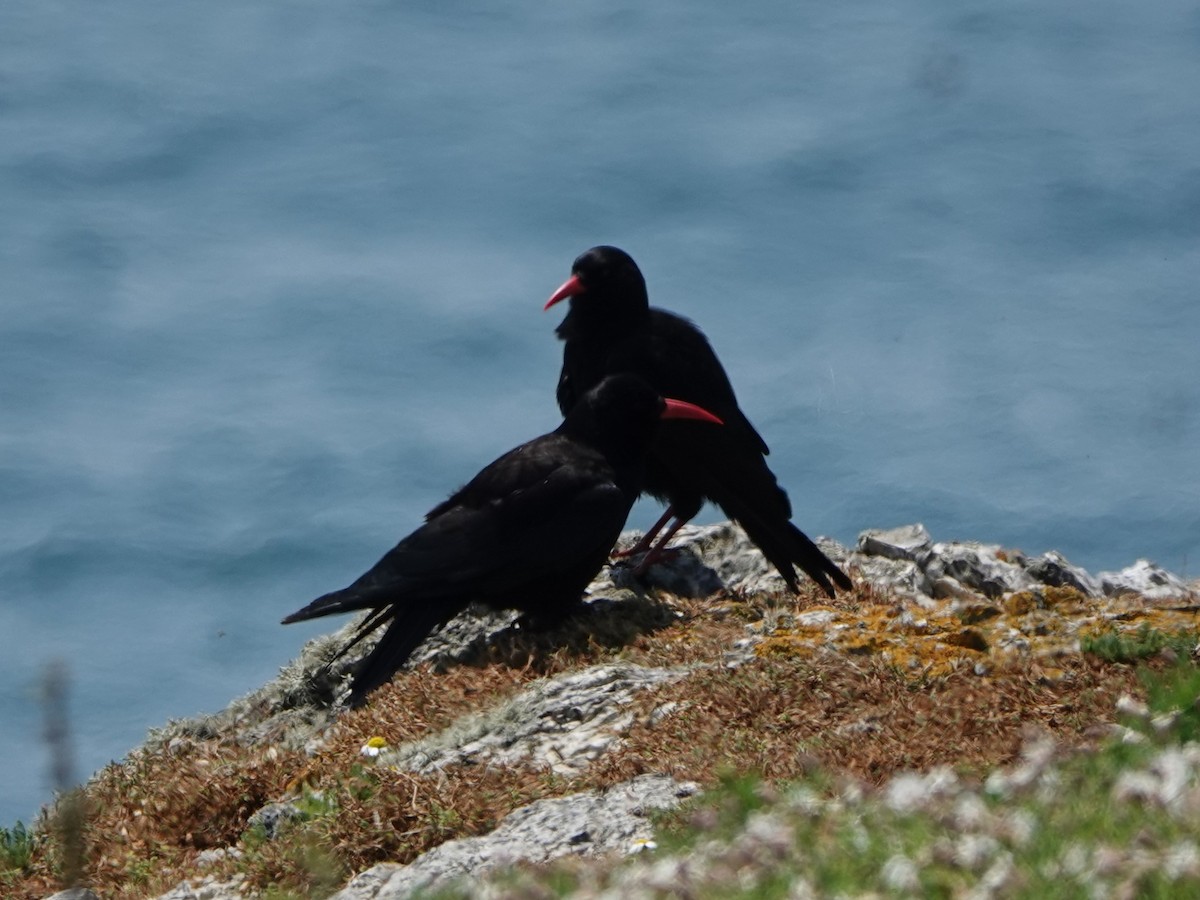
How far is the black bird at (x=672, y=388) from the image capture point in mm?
8266

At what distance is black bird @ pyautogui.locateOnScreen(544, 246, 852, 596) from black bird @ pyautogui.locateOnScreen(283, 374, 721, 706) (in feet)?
1.92

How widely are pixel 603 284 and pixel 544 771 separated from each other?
390cm

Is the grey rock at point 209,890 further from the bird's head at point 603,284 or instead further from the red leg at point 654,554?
the bird's head at point 603,284

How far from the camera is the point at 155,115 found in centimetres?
1883

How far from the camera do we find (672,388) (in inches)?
341

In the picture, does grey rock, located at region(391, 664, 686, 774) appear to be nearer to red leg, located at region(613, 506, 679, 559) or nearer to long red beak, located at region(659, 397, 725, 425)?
long red beak, located at region(659, 397, 725, 425)

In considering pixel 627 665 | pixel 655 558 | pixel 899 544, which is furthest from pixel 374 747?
pixel 899 544

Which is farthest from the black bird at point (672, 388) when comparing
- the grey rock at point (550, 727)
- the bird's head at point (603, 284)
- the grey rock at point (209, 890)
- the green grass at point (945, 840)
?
the green grass at point (945, 840)

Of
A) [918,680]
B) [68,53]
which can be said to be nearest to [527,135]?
[68,53]

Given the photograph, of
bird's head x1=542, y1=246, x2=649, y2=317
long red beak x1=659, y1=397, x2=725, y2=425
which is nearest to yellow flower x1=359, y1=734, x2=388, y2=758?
long red beak x1=659, y1=397, x2=725, y2=425

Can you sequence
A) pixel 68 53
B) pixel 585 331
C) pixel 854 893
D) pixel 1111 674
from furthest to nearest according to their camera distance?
pixel 68 53
pixel 585 331
pixel 1111 674
pixel 854 893

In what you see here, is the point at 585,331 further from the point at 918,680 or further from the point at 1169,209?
the point at 1169,209

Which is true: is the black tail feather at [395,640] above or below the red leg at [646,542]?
below

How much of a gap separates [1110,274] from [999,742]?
40.0ft
